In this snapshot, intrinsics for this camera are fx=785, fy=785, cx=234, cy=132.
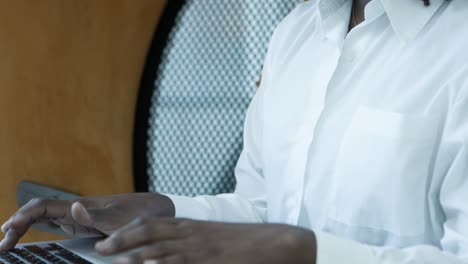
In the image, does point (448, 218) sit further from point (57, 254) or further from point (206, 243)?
point (57, 254)

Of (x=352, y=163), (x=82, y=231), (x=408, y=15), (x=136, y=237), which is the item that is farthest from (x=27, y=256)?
(x=408, y=15)

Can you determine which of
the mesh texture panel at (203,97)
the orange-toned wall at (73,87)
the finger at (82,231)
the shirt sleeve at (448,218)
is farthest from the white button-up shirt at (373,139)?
the orange-toned wall at (73,87)

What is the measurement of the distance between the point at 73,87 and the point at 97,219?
2.19ft

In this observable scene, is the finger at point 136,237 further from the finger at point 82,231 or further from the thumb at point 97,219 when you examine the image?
the finger at point 82,231

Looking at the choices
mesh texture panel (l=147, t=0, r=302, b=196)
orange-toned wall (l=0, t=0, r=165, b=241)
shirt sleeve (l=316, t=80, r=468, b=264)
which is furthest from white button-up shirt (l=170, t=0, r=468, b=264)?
orange-toned wall (l=0, t=0, r=165, b=241)

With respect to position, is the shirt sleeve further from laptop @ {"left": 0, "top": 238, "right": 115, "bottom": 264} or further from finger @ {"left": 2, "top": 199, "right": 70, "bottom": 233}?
finger @ {"left": 2, "top": 199, "right": 70, "bottom": 233}

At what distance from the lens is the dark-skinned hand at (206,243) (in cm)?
70

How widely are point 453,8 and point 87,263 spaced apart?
55 centimetres

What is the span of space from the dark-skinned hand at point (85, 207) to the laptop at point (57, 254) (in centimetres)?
3

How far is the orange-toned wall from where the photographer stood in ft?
5.16

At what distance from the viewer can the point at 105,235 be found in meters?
1.04

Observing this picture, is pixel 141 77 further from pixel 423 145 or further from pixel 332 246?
pixel 332 246

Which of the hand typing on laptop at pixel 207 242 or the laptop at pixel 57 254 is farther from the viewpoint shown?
the laptop at pixel 57 254

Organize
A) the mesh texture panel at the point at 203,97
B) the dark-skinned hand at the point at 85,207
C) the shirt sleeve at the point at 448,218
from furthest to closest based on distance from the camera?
the mesh texture panel at the point at 203,97, the dark-skinned hand at the point at 85,207, the shirt sleeve at the point at 448,218
